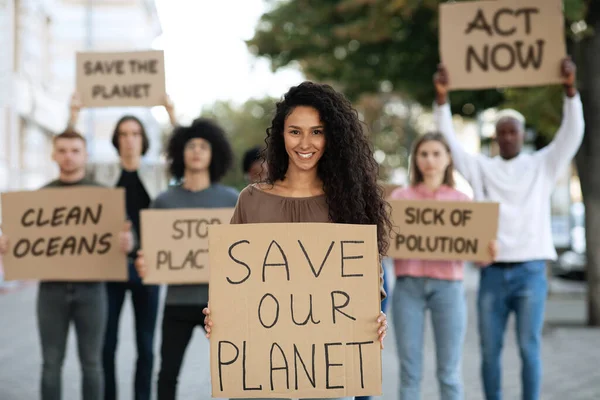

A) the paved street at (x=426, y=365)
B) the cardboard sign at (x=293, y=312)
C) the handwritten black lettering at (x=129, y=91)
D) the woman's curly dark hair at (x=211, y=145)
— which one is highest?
the handwritten black lettering at (x=129, y=91)

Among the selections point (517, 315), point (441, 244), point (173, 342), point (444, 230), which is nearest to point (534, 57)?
point (444, 230)

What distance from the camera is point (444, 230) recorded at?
197 inches

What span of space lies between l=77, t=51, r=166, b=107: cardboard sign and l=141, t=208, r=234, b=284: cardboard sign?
5.09ft

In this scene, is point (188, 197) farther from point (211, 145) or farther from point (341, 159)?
point (341, 159)

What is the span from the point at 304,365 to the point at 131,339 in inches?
267

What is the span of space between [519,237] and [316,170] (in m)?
2.13

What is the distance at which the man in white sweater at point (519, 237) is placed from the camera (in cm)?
495

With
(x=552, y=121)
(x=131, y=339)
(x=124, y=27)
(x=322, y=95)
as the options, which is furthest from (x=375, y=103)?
(x=322, y=95)

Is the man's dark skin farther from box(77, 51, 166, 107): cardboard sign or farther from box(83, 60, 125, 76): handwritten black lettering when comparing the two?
box(83, 60, 125, 76): handwritten black lettering

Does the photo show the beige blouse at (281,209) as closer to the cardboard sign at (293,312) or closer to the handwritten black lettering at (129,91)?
the cardboard sign at (293,312)

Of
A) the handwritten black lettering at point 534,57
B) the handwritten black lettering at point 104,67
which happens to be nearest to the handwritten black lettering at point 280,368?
the handwritten black lettering at point 534,57

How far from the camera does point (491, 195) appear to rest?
5.13 m

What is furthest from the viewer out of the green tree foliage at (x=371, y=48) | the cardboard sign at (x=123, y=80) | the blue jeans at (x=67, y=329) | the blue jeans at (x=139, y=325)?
the green tree foliage at (x=371, y=48)

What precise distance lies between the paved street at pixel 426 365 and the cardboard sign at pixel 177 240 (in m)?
1.49
